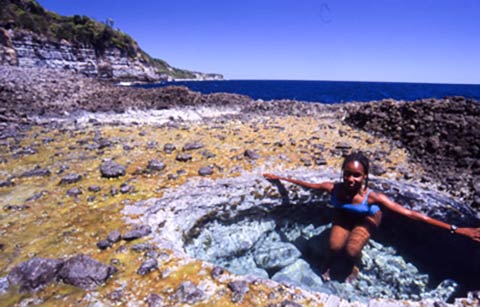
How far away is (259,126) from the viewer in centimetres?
1161

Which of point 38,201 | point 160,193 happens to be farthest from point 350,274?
point 38,201

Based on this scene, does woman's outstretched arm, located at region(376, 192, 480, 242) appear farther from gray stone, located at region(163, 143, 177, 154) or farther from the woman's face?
gray stone, located at region(163, 143, 177, 154)

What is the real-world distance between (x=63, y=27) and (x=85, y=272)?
79.0 meters

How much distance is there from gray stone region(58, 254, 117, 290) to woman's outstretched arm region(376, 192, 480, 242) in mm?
4805

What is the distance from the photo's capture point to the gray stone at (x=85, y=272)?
3260mm

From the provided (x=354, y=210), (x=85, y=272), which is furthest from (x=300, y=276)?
(x=85, y=272)

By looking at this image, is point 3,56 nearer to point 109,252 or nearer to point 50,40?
point 50,40

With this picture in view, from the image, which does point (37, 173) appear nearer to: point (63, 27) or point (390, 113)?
point (390, 113)

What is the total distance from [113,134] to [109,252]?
281 inches

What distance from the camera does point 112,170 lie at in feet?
20.7

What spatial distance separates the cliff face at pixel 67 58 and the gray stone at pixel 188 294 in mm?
57337

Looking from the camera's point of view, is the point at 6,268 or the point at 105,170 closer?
the point at 6,268

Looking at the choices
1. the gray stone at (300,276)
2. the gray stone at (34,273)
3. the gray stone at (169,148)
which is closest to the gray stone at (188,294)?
the gray stone at (34,273)

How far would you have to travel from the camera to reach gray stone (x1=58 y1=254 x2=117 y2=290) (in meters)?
3.26
